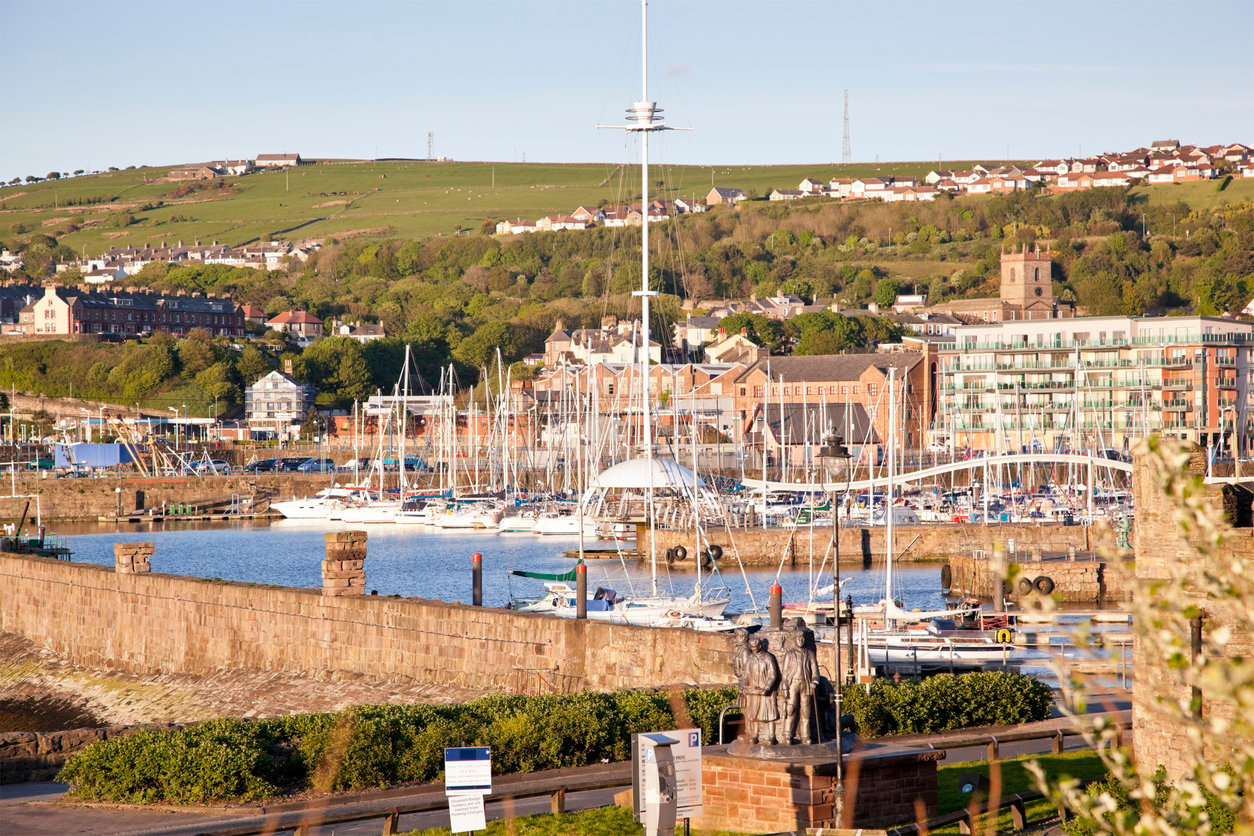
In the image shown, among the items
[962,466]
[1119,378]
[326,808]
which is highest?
[1119,378]

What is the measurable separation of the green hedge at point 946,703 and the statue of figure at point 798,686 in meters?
4.91

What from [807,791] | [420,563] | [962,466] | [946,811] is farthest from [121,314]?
[807,791]

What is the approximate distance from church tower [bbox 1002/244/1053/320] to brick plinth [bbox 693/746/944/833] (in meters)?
139

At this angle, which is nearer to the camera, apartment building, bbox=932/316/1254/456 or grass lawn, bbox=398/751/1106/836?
grass lawn, bbox=398/751/1106/836

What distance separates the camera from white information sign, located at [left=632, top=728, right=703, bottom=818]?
1139cm

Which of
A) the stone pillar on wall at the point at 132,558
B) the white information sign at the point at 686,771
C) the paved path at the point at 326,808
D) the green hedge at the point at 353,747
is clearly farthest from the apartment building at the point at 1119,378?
the white information sign at the point at 686,771

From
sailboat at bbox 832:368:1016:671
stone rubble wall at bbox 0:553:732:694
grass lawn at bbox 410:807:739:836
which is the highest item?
grass lawn at bbox 410:807:739:836

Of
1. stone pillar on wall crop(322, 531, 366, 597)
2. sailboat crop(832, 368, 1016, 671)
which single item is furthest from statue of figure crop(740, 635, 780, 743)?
stone pillar on wall crop(322, 531, 366, 597)

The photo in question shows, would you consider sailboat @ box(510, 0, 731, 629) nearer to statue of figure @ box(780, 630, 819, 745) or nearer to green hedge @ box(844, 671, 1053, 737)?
green hedge @ box(844, 671, 1053, 737)

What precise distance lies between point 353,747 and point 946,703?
6877 millimetres

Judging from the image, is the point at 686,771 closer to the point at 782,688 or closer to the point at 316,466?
the point at 782,688

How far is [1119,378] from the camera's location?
92.6 meters

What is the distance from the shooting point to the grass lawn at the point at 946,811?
43.8ft

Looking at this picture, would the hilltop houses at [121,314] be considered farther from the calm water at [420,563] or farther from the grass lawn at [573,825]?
the grass lawn at [573,825]
